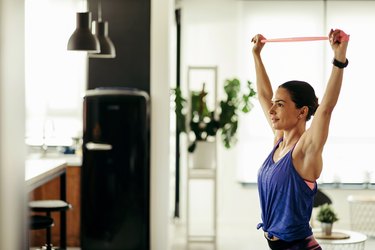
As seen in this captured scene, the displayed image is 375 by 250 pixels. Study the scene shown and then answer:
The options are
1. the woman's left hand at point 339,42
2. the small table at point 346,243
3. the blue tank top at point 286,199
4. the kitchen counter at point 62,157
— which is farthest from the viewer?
the kitchen counter at point 62,157

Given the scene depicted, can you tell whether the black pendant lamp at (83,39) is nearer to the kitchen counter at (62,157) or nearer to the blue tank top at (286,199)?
the kitchen counter at (62,157)

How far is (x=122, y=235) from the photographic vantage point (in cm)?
602

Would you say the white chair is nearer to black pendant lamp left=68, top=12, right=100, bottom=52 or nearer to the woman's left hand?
black pendant lamp left=68, top=12, right=100, bottom=52

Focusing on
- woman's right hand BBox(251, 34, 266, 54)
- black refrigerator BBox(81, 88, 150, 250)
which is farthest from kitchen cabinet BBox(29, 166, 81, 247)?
woman's right hand BBox(251, 34, 266, 54)

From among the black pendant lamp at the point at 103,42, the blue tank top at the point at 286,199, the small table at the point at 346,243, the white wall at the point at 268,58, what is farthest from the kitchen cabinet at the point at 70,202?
the blue tank top at the point at 286,199

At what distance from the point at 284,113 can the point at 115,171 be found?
3756 mm

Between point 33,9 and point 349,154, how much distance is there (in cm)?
345

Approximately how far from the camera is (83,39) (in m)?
4.77

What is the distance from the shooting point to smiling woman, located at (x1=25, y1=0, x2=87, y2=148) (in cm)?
724

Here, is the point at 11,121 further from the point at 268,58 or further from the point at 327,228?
the point at 268,58

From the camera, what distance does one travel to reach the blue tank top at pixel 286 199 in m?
2.24

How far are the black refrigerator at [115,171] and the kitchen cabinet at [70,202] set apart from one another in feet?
1.20

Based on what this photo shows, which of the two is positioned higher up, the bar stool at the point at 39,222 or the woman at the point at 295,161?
the woman at the point at 295,161

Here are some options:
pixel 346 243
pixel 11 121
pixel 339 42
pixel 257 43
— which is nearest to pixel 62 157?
pixel 346 243
